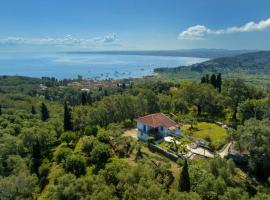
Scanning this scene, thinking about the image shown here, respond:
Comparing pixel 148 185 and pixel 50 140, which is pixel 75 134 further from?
pixel 148 185

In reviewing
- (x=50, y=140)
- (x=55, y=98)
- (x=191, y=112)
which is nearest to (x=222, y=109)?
(x=191, y=112)

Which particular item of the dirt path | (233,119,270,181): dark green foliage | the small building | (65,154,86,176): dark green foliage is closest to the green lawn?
the small building

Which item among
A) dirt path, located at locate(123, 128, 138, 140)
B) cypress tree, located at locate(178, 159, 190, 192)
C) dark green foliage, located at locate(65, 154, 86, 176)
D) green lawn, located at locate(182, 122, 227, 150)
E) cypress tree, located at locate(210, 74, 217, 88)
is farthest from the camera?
cypress tree, located at locate(210, 74, 217, 88)

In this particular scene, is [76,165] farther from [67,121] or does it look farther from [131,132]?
[67,121]

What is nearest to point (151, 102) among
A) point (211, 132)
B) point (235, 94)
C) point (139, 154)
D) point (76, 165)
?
point (211, 132)

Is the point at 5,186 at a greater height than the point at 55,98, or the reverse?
the point at 5,186

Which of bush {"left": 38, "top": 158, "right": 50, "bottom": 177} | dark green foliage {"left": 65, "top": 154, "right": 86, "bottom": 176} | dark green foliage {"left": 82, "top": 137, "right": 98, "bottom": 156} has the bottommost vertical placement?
bush {"left": 38, "top": 158, "right": 50, "bottom": 177}

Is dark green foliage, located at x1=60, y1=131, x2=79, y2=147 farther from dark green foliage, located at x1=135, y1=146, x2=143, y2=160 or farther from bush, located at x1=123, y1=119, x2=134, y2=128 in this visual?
dark green foliage, located at x1=135, y1=146, x2=143, y2=160
